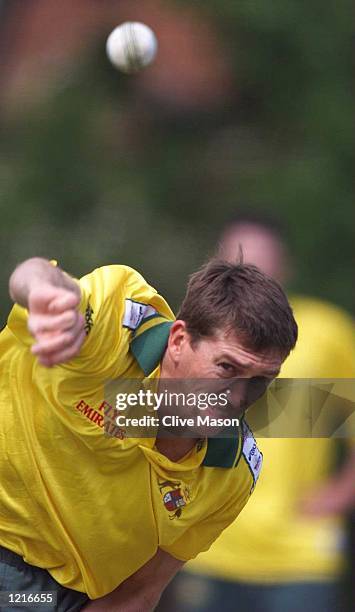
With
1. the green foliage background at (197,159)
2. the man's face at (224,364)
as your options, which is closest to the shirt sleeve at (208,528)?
the man's face at (224,364)

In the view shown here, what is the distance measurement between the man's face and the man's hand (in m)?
0.65

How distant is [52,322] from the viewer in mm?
3020

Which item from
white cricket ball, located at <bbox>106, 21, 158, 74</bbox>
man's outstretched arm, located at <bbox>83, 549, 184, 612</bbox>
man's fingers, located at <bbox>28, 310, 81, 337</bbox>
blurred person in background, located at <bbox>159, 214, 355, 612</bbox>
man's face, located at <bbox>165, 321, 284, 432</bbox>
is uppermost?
man's fingers, located at <bbox>28, 310, 81, 337</bbox>

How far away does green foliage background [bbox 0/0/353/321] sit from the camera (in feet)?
25.2

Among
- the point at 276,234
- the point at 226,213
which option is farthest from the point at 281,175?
the point at 276,234

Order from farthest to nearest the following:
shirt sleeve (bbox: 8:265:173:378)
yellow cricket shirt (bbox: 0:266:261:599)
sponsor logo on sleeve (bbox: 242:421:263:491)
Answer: sponsor logo on sleeve (bbox: 242:421:263:491) → yellow cricket shirt (bbox: 0:266:261:599) → shirt sleeve (bbox: 8:265:173:378)

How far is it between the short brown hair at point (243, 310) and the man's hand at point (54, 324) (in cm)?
68

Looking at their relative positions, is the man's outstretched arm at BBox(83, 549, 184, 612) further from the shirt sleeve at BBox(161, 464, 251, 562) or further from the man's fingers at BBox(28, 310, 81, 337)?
the man's fingers at BBox(28, 310, 81, 337)

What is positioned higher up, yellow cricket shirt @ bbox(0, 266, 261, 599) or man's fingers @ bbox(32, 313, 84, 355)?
man's fingers @ bbox(32, 313, 84, 355)

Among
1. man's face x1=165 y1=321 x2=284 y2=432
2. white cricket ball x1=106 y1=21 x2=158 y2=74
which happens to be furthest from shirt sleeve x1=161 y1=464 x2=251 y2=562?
white cricket ball x1=106 y1=21 x2=158 y2=74

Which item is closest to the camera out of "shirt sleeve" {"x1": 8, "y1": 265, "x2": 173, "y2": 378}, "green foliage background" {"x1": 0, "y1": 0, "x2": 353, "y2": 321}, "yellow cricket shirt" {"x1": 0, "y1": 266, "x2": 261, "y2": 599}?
"shirt sleeve" {"x1": 8, "y1": 265, "x2": 173, "y2": 378}

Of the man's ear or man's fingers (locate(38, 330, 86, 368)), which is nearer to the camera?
man's fingers (locate(38, 330, 86, 368))

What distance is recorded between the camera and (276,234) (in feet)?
18.4

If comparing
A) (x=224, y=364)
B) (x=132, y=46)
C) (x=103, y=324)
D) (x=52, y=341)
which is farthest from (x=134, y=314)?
(x=132, y=46)
